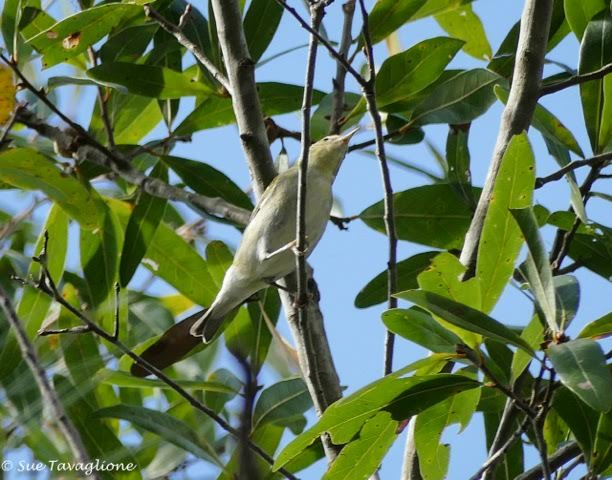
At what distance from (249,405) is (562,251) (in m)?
2.15

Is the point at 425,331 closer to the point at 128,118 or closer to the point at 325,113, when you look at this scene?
the point at 325,113

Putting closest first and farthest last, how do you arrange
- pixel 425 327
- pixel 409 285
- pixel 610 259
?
pixel 425 327, pixel 610 259, pixel 409 285

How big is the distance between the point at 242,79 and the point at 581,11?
3.75 feet

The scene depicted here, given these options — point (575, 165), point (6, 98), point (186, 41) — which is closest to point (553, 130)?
point (575, 165)

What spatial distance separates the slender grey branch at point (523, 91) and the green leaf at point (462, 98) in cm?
70

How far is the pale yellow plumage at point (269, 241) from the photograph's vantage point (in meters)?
3.69

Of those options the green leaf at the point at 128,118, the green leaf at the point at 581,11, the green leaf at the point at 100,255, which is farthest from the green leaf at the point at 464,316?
the green leaf at the point at 128,118

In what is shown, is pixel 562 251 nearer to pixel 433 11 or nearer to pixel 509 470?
pixel 509 470

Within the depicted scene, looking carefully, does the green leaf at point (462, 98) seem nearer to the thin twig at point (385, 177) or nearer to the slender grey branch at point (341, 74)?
the slender grey branch at point (341, 74)

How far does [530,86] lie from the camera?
2891 mm

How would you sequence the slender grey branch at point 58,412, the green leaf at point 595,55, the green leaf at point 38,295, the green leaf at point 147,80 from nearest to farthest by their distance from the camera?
1. the slender grey branch at point 58,412
2. the green leaf at point 595,55
3. the green leaf at point 147,80
4. the green leaf at point 38,295

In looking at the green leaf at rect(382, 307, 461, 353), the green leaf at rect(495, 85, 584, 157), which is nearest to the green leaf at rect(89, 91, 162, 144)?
the green leaf at rect(495, 85, 584, 157)

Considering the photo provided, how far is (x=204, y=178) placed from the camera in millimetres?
4055

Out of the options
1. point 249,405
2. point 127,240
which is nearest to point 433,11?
point 127,240
